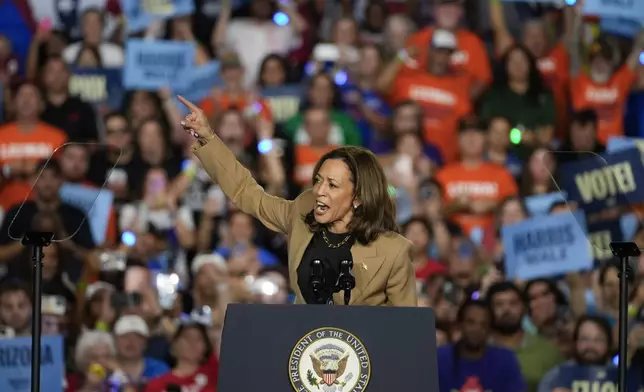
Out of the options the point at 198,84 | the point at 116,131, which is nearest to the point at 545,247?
the point at 198,84

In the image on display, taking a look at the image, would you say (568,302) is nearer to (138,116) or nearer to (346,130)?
(346,130)

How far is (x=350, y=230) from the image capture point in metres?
3.79

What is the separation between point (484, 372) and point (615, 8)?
2752 millimetres

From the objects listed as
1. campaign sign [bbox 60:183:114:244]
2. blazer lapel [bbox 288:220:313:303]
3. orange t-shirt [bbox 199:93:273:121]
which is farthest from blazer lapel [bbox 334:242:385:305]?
orange t-shirt [bbox 199:93:273:121]

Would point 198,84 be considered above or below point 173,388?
above

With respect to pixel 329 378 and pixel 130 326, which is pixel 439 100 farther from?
pixel 329 378

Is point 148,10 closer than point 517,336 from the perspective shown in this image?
No

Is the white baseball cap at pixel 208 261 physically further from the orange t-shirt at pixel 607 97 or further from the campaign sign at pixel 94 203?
the orange t-shirt at pixel 607 97

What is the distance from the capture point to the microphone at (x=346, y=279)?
11.4 feet

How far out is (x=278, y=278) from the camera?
683 centimetres

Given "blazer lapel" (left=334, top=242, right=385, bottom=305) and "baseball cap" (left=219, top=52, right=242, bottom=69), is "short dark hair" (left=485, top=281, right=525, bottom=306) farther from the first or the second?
"blazer lapel" (left=334, top=242, right=385, bottom=305)

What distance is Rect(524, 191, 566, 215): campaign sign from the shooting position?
24.1 feet

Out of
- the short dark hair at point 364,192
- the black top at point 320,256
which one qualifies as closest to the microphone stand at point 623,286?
the short dark hair at point 364,192

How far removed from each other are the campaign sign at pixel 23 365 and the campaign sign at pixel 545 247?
2535 millimetres
